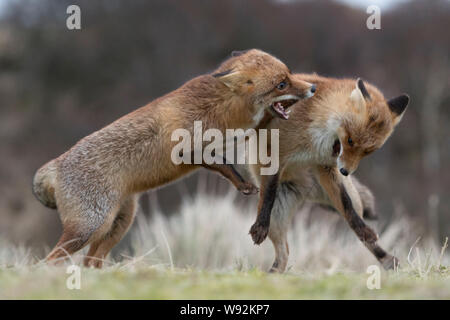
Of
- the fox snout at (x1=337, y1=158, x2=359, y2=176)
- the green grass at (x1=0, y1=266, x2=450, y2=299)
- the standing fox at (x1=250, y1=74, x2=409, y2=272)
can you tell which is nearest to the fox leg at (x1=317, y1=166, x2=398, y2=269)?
the standing fox at (x1=250, y1=74, x2=409, y2=272)

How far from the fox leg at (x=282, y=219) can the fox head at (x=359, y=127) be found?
3.65ft

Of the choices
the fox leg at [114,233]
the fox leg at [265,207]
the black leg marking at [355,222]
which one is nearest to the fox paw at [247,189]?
the fox leg at [265,207]

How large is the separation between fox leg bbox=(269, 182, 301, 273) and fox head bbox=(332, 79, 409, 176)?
3.65ft

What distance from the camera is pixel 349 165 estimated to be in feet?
25.6

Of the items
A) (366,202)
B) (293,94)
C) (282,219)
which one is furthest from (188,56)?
(293,94)

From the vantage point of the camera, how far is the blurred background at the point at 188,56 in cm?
3375

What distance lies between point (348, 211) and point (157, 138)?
9.17ft

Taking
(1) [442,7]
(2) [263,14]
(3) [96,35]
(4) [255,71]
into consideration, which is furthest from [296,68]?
(4) [255,71]

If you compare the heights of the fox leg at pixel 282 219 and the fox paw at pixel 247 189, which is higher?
the fox paw at pixel 247 189

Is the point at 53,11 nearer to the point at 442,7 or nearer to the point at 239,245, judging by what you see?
the point at 442,7

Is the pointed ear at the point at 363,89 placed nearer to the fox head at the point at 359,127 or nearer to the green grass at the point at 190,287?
the fox head at the point at 359,127

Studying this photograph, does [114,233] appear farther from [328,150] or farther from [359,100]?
[359,100]

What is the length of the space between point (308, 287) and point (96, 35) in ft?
111

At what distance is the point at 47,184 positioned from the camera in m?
7.97
